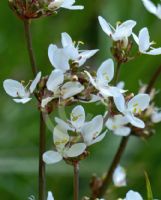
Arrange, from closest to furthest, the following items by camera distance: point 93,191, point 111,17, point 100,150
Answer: point 93,191 → point 100,150 → point 111,17

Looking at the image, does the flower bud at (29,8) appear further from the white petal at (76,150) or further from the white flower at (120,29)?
the white petal at (76,150)

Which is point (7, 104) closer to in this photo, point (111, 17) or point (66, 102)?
point (111, 17)

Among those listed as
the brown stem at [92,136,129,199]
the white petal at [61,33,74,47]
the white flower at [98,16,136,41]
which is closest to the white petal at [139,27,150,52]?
the white flower at [98,16,136,41]

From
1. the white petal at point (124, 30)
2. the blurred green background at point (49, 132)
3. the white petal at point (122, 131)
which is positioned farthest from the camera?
the blurred green background at point (49, 132)

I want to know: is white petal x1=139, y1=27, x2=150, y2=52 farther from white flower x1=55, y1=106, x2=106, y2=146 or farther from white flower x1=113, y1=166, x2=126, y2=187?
white flower x1=113, y1=166, x2=126, y2=187

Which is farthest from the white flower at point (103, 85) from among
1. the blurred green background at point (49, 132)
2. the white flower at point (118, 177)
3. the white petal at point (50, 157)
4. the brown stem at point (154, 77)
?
the blurred green background at point (49, 132)

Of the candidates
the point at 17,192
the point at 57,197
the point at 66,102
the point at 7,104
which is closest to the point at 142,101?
the point at 66,102
